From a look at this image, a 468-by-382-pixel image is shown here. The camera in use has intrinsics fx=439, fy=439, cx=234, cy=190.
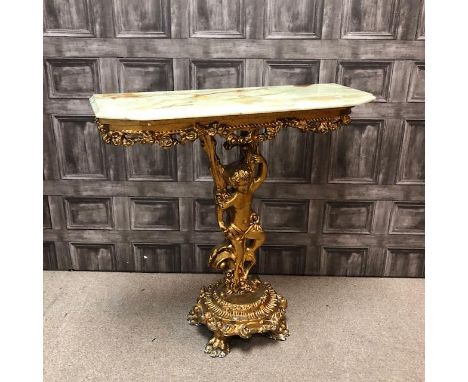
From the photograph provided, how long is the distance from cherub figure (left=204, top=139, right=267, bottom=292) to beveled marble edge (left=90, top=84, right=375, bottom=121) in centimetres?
20

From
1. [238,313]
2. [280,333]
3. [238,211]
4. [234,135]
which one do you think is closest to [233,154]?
[238,211]

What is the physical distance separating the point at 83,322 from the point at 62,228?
0.59 meters

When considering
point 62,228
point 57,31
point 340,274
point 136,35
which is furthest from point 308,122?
point 62,228

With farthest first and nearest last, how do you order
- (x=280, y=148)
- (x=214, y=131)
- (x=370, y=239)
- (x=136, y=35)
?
(x=370, y=239)
(x=280, y=148)
(x=136, y=35)
(x=214, y=131)

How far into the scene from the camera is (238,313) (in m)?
1.97

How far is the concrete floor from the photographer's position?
1.85m

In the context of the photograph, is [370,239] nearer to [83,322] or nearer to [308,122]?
[308,122]

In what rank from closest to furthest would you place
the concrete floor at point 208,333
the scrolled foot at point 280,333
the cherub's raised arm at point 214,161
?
the cherub's raised arm at point 214,161
the concrete floor at point 208,333
the scrolled foot at point 280,333

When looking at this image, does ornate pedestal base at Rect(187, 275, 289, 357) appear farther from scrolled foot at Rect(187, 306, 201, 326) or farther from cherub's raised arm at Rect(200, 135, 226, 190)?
cherub's raised arm at Rect(200, 135, 226, 190)

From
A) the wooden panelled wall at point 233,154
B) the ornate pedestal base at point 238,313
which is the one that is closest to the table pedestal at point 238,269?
the ornate pedestal base at point 238,313

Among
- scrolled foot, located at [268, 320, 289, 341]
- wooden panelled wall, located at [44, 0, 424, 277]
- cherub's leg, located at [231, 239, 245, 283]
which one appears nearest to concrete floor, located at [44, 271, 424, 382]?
scrolled foot, located at [268, 320, 289, 341]

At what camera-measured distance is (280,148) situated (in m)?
2.31

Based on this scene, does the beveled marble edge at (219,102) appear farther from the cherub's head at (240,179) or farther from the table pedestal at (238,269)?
the cherub's head at (240,179)

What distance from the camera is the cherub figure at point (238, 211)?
5.93ft
